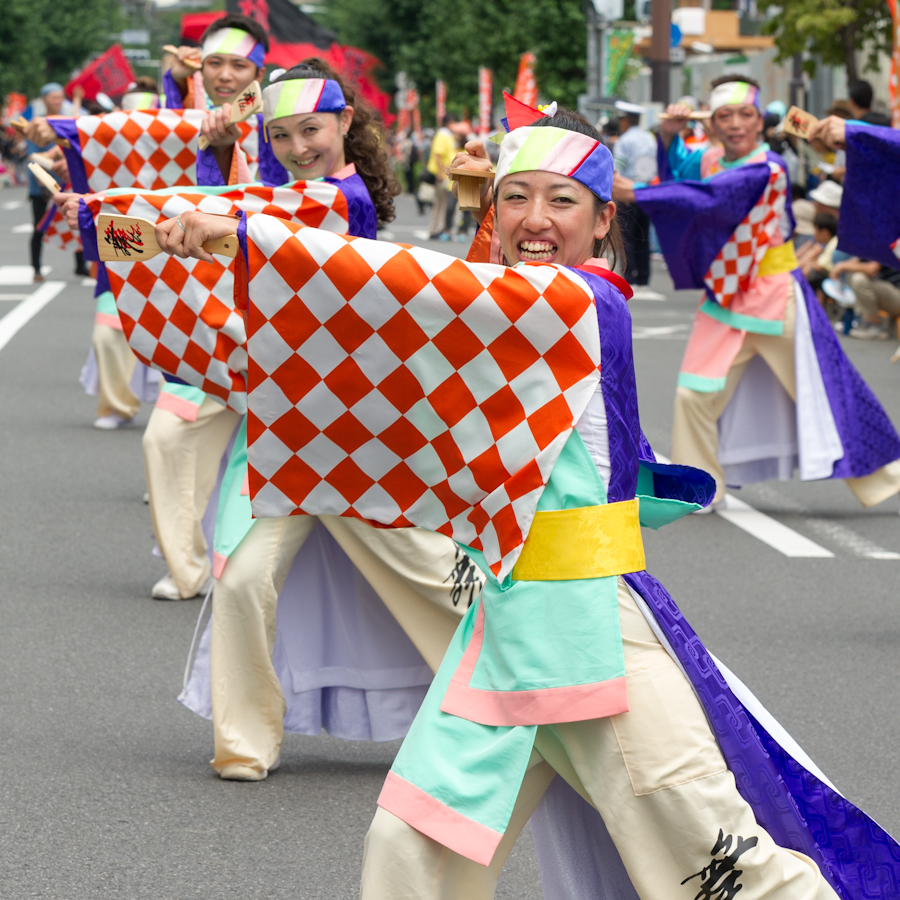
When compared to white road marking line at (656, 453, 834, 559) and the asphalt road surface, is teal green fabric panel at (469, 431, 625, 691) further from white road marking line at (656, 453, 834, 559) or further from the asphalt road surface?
white road marking line at (656, 453, 834, 559)

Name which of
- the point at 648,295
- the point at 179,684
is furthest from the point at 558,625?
the point at 648,295

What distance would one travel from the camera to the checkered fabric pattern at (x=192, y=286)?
3998 mm

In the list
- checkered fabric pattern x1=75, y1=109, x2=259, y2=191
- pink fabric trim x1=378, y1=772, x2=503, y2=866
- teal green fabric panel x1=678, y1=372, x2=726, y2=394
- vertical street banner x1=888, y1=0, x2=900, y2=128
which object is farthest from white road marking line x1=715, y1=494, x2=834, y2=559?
pink fabric trim x1=378, y1=772, x2=503, y2=866

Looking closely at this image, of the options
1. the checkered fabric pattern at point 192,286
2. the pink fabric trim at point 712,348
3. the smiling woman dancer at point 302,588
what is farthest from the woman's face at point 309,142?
the pink fabric trim at point 712,348

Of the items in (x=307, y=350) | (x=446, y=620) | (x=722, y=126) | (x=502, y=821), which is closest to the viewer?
(x=502, y=821)

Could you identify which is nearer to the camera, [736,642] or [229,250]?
[229,250]

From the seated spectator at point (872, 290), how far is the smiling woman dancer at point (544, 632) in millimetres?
10669

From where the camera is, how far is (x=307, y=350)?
2.51 metres

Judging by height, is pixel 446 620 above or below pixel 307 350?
below

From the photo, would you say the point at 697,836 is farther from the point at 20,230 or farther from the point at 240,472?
the point at 20,230

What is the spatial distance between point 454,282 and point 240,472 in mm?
1644

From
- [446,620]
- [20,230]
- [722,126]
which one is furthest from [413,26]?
[446,620]

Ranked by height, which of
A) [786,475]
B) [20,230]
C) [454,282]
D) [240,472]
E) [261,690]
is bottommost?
[20,230]

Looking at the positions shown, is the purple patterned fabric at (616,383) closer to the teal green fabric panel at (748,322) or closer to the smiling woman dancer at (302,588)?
the smiling woman dancer at (302,588)
